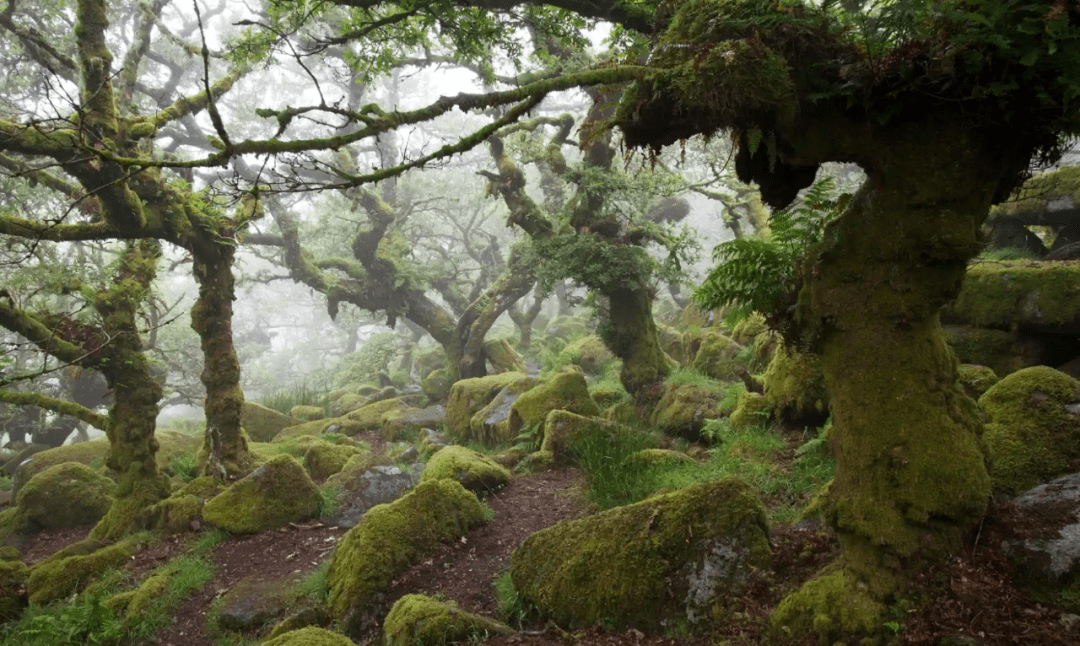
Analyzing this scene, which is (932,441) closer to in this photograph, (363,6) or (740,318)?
(740,318)

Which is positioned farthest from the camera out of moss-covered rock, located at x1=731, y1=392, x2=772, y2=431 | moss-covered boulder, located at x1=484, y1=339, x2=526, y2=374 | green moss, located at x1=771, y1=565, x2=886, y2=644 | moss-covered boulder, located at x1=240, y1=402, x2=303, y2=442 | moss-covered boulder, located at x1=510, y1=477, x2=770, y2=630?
moss-covered boulder, located at x1=484, y1=339, x2=526, y2=374

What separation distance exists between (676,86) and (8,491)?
56.2ft

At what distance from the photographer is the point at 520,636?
3742 mm

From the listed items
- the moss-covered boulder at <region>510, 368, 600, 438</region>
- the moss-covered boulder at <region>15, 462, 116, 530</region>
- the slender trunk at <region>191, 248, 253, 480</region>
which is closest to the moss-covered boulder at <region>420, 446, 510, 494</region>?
the moss-covered boulder at <region>510, 368, 600, 438</region>

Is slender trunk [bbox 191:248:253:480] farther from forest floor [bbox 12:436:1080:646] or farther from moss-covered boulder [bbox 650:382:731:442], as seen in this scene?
moss-covered boulder [bbox 650:382:731:442]

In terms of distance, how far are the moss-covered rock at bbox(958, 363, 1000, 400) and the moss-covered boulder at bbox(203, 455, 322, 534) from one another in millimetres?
7554

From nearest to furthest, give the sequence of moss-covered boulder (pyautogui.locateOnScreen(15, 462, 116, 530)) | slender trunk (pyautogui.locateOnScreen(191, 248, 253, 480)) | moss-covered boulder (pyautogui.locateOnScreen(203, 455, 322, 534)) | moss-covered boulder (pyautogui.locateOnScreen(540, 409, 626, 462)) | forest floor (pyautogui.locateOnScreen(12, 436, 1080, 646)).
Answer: forest floor (pyautogui.locateOnScreen(12, 436, 1080, 646)) < moss-covered boulder (pyautogui.locateOnScreen(203, 455, 322, 534)) < moss-covered boulder (pyautogui.locateOnScreen(540, 409, 626, 462)) < slender trunk (pyautogui.locateOnScreen(191, 248, 253, 480)) < moss-covered boulder (pyautogui.locateOnScreen(15, 462, 116, 530))

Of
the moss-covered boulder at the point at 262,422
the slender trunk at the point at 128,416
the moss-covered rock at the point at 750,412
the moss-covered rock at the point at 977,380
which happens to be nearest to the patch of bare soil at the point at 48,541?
the slender trunk at the point at 128,416

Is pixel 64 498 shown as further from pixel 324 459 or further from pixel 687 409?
pixel 687 409

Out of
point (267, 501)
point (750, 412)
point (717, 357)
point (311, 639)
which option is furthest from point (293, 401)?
point (311, 639)

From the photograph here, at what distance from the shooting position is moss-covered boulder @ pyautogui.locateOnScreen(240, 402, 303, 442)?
13.8 m

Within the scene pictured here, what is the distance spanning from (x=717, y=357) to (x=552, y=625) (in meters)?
6.92

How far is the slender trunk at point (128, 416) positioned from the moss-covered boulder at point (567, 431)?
232 inches

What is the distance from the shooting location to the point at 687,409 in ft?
26.2
